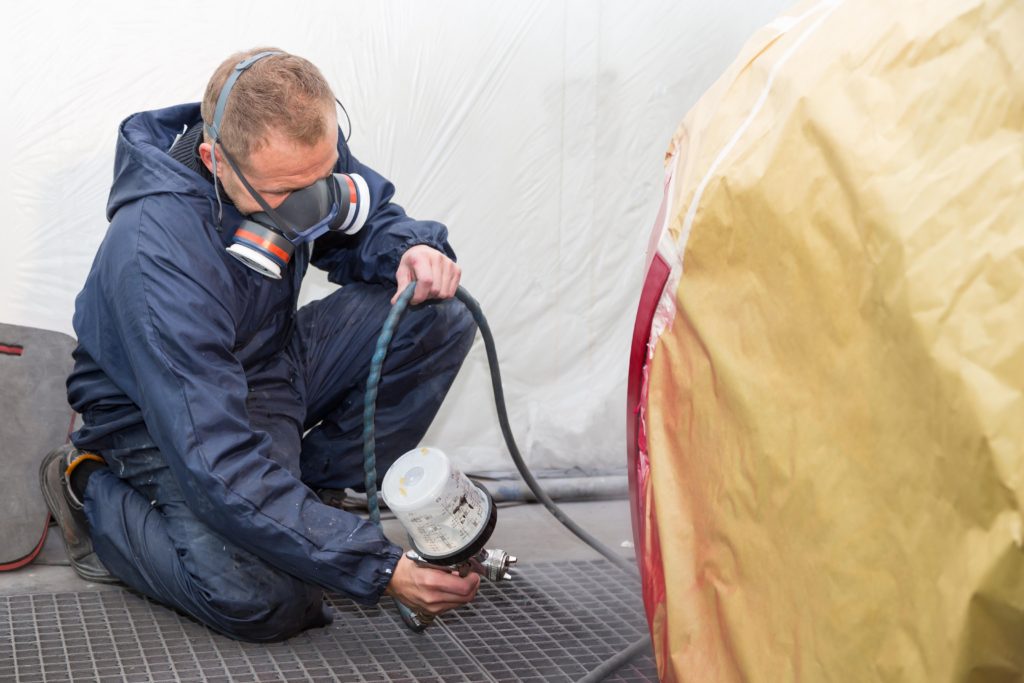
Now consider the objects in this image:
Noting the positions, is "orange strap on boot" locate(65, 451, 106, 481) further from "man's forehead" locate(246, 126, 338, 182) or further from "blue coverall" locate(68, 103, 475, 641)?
"man's forehead" locate(246, 126, 338, 182)

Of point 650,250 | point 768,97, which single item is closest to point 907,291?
point 768,97

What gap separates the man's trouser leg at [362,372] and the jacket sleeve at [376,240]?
56mm

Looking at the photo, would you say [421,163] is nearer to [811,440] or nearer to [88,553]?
[88,553]

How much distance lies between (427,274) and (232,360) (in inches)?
16.2

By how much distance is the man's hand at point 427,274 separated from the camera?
1972mm

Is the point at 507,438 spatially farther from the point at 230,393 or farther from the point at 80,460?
the point at 80,460

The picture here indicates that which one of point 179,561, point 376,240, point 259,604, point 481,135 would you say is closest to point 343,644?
point 259,604

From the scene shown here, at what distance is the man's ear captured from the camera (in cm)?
178

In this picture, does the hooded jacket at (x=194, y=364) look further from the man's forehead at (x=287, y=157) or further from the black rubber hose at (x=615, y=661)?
the black rubber hose at (x=615, y=661)

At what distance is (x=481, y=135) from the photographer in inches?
104

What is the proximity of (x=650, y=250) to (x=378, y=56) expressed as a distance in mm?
1224

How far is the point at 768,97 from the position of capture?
4.39ft

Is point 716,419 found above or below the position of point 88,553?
above


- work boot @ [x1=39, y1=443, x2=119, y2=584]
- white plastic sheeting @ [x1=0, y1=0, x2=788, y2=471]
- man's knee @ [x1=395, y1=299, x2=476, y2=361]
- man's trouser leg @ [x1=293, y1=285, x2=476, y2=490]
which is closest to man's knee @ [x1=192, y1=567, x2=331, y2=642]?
work boot @ [x1=39, y1=443, x2=119, y2=584]
